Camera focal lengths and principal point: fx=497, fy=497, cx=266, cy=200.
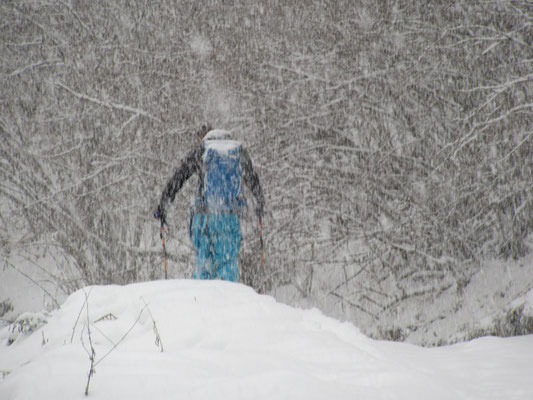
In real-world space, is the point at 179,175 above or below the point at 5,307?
above

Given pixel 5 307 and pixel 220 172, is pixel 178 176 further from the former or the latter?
pixel 5 307

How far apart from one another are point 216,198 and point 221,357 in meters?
2.89

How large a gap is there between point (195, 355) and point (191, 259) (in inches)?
197

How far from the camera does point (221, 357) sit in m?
2.22

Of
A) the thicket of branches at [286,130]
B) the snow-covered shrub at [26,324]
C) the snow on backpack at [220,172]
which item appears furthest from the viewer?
the thicket of branches at [286,130]

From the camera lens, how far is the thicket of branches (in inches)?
261

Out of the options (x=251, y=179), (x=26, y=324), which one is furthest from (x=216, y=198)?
(x=26, y=324)

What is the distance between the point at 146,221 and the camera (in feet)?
24.7

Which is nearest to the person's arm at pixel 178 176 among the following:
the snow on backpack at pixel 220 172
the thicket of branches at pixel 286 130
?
the snow on backpack at pixel 220 172

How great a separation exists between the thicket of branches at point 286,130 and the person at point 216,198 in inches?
56.0

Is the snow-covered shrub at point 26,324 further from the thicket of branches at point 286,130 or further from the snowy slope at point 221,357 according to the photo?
the thicket of branches at point 286,130

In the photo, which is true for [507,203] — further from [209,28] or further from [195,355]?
[195,355]

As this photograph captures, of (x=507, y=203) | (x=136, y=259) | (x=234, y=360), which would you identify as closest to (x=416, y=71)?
(x=507, y=203)

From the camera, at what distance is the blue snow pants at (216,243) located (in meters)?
5.04
